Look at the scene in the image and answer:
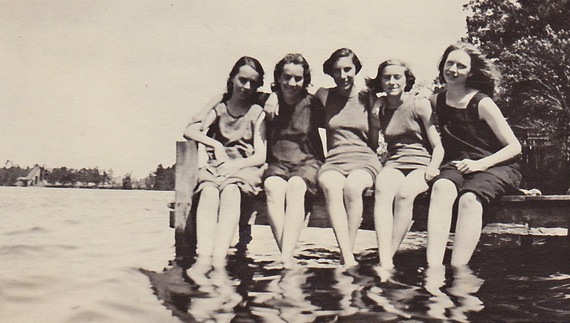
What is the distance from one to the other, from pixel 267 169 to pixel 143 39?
39.7 inches

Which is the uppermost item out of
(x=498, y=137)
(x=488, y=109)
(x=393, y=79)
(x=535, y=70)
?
(x=535, y=70)

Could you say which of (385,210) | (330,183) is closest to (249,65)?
(330,183)

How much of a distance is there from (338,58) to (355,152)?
1.36 feet

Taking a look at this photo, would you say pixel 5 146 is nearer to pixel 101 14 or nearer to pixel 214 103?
pixel 101 14

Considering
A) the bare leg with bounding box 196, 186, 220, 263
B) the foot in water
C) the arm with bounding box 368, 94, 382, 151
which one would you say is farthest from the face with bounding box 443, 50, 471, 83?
the foot in water

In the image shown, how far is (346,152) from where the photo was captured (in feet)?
8.33

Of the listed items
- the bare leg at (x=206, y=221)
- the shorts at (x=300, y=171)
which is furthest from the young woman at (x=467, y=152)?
the bare leg at (x=206, y=221)

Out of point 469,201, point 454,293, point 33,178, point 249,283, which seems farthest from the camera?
point 33,178

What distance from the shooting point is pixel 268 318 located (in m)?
1.78

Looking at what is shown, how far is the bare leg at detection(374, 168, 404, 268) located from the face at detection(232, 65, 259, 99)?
74 cm

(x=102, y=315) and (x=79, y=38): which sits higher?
(x=79, y=38)

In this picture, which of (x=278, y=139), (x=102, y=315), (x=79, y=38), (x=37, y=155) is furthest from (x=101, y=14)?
(x=102, y=315)

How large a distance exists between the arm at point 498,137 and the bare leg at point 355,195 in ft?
1.26

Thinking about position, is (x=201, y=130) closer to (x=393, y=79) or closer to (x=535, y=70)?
(x=393, y=79)
